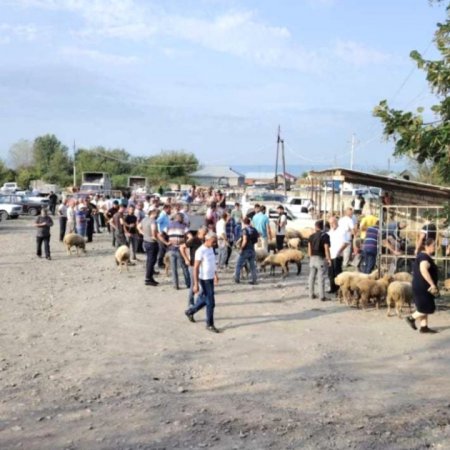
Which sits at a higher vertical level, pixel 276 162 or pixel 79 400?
pixel 276 162

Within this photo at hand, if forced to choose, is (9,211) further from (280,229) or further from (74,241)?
(280,229)

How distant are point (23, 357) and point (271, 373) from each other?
3.38m

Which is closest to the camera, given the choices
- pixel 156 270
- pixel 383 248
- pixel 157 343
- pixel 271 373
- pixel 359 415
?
pixel 359 415

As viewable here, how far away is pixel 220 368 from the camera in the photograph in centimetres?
827

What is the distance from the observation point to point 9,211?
1492 inches

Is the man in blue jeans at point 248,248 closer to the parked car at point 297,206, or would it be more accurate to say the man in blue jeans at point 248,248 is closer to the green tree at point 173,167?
the parked car at point 297,206

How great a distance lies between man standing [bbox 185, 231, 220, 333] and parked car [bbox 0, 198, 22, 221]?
1156 inches

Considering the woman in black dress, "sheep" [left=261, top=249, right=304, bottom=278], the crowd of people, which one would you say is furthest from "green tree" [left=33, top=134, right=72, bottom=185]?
the woman in black dress

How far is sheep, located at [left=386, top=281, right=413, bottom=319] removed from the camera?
11.4 m

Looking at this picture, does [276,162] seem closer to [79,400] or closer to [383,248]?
[383,248]

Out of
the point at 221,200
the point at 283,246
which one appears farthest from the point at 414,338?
the point at 221,200

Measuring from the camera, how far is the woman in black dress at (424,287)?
1017 cm

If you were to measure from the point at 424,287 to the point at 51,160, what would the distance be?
104056mm

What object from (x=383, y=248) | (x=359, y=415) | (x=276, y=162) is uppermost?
Result: (x=276, y=162)
